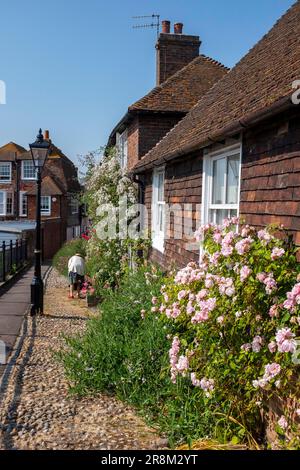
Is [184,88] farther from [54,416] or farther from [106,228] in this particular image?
[54,416]

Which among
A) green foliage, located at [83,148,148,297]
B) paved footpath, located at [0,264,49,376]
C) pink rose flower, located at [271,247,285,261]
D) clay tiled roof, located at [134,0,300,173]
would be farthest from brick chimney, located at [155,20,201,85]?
pink rose flower, located at [271,247,285,261]

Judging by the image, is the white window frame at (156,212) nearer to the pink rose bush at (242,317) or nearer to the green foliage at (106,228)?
the green foliage at (106,228)

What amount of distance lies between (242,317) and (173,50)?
40.9ft

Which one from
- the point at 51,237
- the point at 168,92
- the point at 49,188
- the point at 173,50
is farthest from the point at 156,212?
the point at 49,188

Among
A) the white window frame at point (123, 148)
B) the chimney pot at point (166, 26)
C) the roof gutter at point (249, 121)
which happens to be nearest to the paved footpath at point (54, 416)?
the roof gutter at point (249, 121)

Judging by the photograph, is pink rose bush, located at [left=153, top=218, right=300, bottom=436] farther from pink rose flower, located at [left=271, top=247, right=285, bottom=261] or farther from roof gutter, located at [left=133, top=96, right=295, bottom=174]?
roof gutter, located at [left=133, top=96, right=295, bottom=174]

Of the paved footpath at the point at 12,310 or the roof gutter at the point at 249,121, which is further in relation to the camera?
the paved footpath at the point at 12,310

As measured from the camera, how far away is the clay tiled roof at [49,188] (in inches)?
1510

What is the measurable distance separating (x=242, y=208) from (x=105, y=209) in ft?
29.0

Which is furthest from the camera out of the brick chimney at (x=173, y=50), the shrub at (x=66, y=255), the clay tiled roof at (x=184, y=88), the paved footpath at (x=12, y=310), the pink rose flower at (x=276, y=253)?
the shrub at (x=66, y=255)

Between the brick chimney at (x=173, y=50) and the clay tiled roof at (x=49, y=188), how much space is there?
25.4m

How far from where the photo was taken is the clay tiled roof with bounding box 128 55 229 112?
12203 mm

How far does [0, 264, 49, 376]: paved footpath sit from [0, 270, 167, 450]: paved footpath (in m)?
0.68
